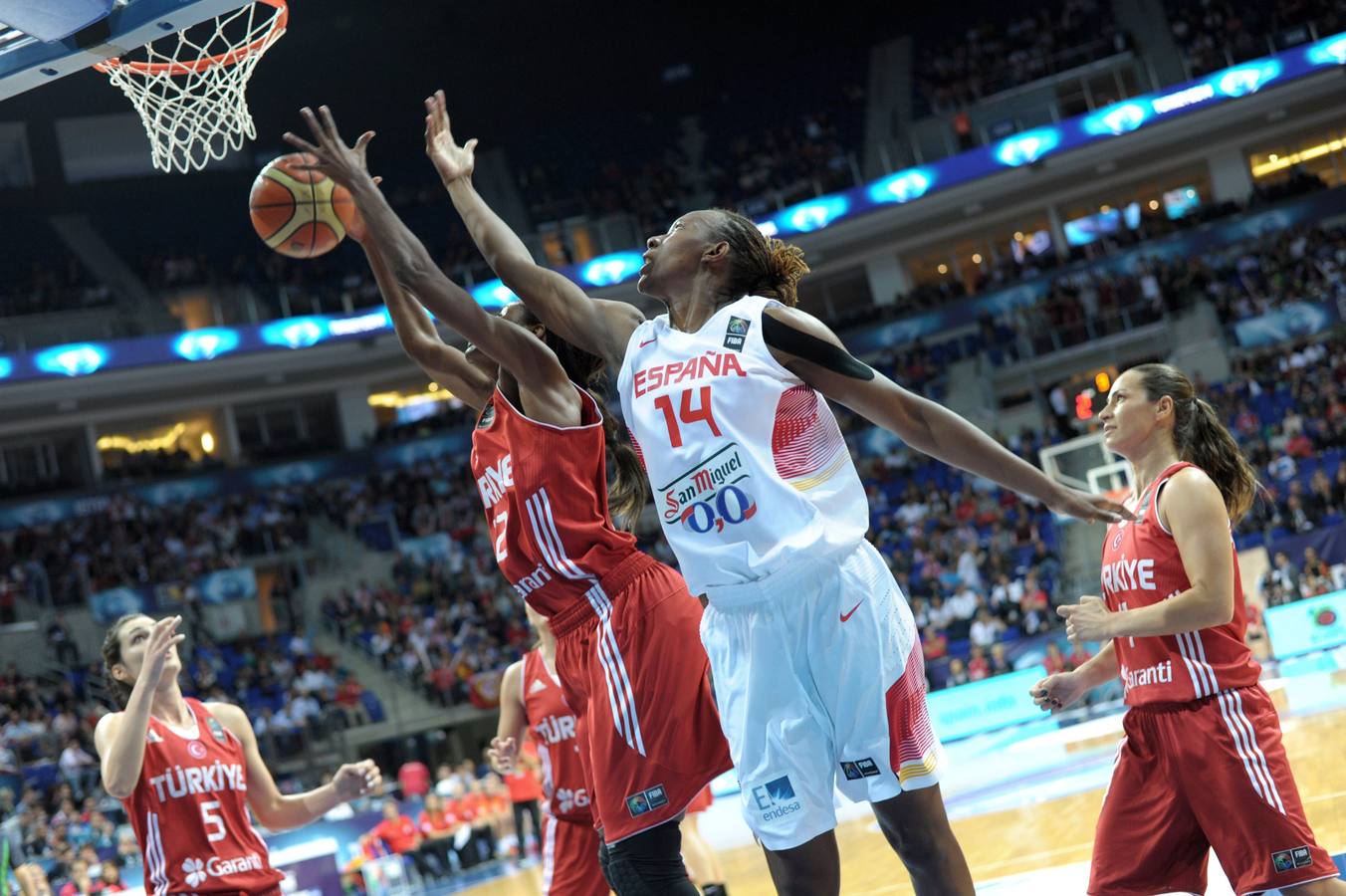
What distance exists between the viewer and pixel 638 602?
3609 mm

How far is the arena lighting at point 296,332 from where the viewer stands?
79.7ft

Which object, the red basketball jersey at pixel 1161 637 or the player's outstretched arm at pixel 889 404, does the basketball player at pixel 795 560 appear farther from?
the red basketball jersey at pixel 1161 637

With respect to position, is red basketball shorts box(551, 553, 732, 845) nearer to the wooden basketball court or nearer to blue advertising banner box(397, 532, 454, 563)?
the wooden basketball court

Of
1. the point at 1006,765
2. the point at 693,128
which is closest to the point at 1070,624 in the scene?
the point at 1006,765

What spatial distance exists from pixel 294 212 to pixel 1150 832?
3.90m

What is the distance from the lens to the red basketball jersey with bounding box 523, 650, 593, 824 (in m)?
5.04

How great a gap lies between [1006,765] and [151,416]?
20.7 meters

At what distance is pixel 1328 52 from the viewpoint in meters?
24.0

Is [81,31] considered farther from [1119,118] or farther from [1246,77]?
[1246,77]

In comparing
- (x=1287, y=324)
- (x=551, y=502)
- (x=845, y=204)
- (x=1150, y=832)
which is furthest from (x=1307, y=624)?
(x=845, y=204)

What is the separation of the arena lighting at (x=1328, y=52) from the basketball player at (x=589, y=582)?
2457 centimetres

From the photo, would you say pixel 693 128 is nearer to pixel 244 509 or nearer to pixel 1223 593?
pixel 244 509

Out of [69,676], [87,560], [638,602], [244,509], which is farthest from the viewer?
[244,509]

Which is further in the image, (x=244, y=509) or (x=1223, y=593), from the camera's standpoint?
(x=244, y=509)
